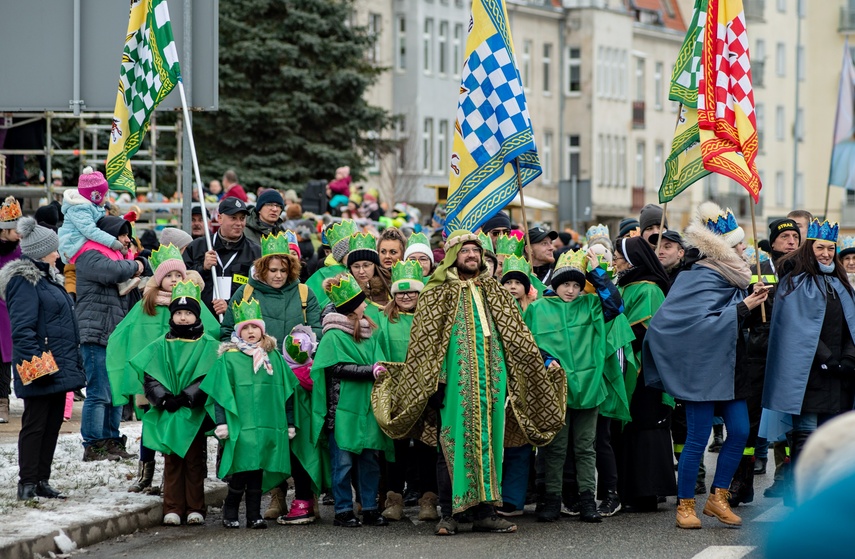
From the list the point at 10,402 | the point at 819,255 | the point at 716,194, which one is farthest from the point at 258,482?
the point at 716,194

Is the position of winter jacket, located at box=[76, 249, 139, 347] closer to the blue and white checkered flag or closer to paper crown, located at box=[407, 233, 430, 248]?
paper crown, located at box=[407, 233, 430, 248]

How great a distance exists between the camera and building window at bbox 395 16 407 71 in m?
55.2

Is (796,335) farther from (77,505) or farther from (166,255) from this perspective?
(77,505)

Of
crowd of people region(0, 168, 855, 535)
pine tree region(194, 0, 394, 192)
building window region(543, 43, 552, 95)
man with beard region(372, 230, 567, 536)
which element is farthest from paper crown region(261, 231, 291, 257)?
building window region(543, 43, 552, 95)

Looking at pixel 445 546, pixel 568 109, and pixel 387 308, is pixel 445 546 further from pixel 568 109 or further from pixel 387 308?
pixel 568 109

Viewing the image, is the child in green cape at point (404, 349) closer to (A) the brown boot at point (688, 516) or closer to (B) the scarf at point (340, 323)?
(B) the scarf at point (340, 323)

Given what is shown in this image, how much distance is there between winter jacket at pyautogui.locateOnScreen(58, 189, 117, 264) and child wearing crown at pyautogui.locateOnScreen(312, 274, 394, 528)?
280 centimetres

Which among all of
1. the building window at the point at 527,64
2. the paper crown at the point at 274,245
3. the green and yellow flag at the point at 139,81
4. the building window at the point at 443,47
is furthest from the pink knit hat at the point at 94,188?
the building window at the point at 527,64

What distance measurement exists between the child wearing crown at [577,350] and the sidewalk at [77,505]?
2.47m

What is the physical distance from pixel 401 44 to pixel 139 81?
4351 centimetres

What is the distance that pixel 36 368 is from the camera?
968cm

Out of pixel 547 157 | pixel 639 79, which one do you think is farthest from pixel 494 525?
pixel 639 79

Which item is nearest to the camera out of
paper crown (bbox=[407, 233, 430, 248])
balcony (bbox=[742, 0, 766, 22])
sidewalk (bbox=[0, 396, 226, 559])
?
sidewalk (bbox=[0, 396, 226, 559])

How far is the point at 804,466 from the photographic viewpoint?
2.97m
